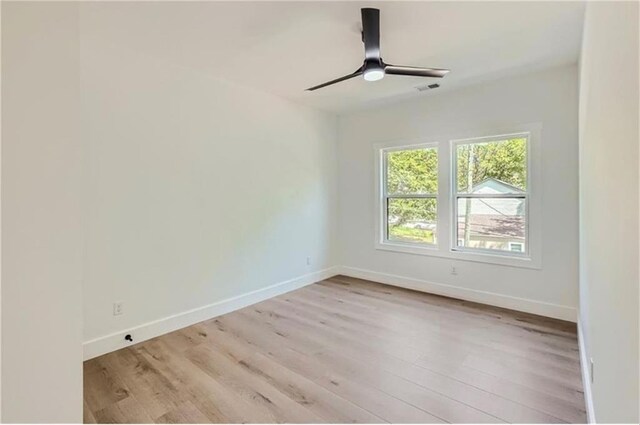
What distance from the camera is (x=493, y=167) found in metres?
3.87

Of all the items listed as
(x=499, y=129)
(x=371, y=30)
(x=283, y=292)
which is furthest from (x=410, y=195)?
(x=371, y=30)

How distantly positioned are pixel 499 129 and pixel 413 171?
1219 millimetres

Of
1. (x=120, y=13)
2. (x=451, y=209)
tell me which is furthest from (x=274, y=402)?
(x=451, y=209)

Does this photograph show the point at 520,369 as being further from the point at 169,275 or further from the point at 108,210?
the point at 108,210

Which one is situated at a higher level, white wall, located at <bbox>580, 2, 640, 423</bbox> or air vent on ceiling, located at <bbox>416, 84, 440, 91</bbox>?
air vent on ceiling, located at <bbox>416, 84, 440, 91</bbox>

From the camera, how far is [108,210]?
2746mm

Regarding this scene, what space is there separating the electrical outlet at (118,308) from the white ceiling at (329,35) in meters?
2.25

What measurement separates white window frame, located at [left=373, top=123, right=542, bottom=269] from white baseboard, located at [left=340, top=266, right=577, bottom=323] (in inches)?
15.3

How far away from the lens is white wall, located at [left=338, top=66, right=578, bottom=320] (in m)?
3.29

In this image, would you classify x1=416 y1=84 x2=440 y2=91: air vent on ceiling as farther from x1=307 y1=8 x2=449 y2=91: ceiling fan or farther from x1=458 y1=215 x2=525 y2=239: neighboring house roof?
x1=458 y1=215 x2=525 y2=239: neighboring house roof

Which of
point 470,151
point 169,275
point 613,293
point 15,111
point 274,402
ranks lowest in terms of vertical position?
point 274,402

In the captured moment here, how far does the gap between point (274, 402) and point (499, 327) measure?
2.37 m

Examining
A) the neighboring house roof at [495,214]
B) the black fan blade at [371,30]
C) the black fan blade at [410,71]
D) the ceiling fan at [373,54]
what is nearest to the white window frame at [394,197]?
the neighboring house roof at [495,214]

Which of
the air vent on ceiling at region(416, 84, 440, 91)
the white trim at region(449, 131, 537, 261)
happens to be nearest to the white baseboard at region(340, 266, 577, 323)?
the white trim at region(449, 131, 537, 261)
